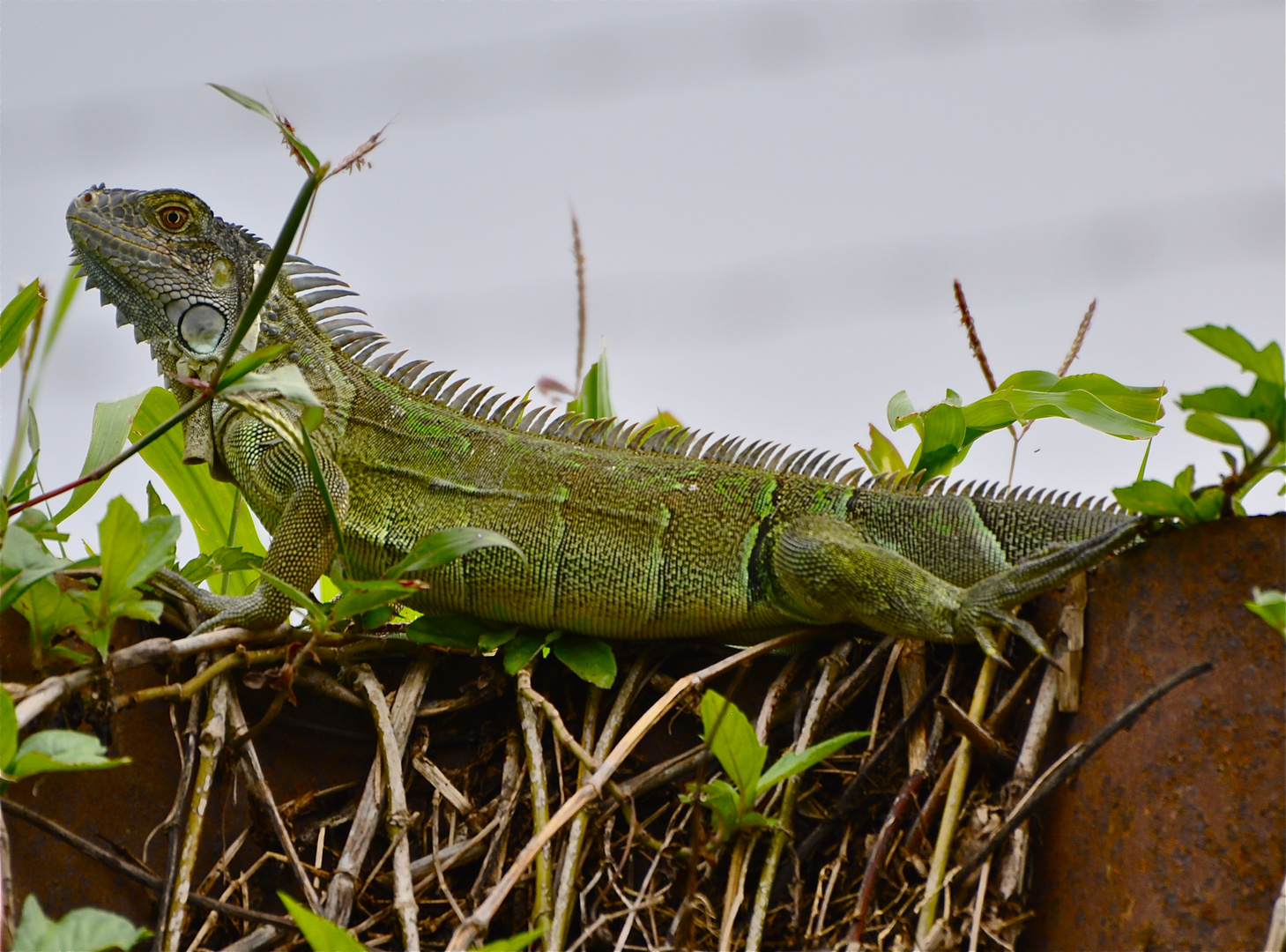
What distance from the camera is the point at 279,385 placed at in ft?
7.57

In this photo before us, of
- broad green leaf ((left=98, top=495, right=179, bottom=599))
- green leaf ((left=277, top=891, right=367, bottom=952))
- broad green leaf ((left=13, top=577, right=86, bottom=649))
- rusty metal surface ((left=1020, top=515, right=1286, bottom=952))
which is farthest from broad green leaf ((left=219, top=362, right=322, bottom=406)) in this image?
rusty metal surface ((left=1020, top=515, right=1286, bottom=952))

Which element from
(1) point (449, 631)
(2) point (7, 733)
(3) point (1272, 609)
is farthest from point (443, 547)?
(3) point (1272, 609)

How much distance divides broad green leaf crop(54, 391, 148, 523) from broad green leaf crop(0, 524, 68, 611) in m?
0.82

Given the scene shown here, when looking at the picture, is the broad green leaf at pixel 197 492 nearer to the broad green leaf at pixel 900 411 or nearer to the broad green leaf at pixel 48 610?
the broad green leaf at pixel 48 610

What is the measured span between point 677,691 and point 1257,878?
1296 mm

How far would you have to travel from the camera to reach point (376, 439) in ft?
13.7

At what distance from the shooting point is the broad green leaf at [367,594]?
8.97 ft

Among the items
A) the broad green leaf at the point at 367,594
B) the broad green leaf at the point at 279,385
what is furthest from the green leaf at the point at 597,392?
the broad green leaf at the point at 279,385

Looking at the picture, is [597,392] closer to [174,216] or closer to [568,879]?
[174,216]

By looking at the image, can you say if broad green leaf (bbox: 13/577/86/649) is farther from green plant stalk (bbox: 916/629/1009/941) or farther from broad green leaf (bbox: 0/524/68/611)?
green plant stalk (bbox: 916/629/1009/941)

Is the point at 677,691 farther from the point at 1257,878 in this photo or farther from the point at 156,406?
the point at 156,406

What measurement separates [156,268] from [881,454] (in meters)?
2.64

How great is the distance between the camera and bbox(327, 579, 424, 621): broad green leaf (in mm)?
2734

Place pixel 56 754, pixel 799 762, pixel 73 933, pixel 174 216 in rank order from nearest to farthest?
pixel 73 933 → pixel 56 754 → pixel 799 762 → pixel 174 216
